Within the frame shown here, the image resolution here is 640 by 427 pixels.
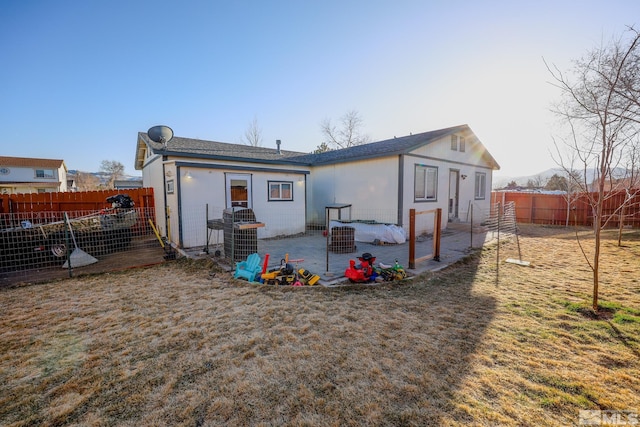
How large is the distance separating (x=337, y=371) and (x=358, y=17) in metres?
10.1

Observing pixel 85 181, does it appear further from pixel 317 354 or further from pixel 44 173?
pixel 317 354

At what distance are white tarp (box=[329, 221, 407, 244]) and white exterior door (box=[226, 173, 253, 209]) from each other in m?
3.26

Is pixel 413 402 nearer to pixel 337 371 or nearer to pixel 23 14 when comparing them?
pixel 337 371

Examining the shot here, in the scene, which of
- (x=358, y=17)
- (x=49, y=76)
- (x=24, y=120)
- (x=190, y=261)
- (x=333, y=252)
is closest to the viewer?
(x=190, y=261)

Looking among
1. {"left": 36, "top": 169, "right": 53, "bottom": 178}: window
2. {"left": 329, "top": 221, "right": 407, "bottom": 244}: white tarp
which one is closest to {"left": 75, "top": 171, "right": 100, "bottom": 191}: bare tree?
{"left": 36, "top": 169, "right": 53, "bottom": 178}: window

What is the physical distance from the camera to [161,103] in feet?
48.2

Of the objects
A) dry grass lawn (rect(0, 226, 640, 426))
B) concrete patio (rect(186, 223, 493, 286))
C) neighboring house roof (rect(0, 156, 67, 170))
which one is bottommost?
dry grass lawn (rect(0, 226, 640, 426))

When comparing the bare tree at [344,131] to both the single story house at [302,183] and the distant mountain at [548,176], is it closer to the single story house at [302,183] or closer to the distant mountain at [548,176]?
the distant mountain at [548,176]

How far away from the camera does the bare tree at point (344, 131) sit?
3072 centimetres

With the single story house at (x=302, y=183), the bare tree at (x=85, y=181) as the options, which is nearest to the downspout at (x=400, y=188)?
the single story house at (x=302, y=183)

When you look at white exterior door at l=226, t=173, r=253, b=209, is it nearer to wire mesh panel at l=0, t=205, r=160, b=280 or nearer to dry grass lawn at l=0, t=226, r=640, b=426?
wire mesh panel at l=0, t=205, r=160, b=280

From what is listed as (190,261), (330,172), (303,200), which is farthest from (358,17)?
(190,261)

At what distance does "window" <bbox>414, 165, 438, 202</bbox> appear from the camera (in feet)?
32.9

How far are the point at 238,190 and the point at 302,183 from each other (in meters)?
2.67
